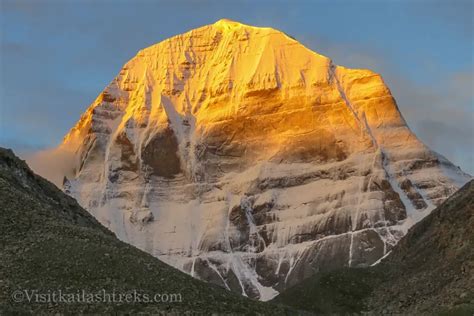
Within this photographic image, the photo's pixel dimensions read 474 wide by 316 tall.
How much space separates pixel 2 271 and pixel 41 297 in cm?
472

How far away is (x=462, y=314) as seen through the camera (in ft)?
284

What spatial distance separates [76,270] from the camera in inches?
3029

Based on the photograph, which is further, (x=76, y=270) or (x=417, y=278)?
(x=417, y=278)

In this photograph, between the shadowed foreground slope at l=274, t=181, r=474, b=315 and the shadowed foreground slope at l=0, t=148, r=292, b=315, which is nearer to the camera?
the shadowed foreground slope at l=0, t=148, r=292, b=315

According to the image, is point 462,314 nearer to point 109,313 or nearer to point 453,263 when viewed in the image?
point 453,263

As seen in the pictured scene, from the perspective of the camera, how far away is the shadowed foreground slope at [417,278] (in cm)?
10144

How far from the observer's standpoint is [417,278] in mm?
110375

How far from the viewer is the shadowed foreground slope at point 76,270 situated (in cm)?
7319

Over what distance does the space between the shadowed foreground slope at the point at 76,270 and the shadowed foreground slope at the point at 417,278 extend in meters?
26.5

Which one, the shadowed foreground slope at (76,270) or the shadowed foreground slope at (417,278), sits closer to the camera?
the shadowed foreground slope at (76,270)

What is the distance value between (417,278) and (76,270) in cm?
4505

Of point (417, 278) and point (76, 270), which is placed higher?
point (417, 278)

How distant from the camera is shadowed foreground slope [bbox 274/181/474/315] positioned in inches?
3994

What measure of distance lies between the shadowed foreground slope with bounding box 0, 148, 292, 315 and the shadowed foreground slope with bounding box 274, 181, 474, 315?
26.5 meters
